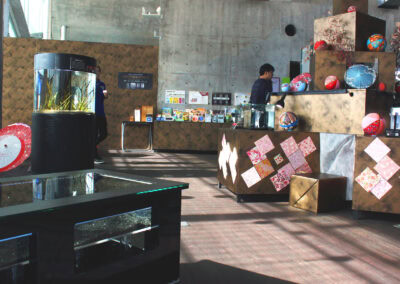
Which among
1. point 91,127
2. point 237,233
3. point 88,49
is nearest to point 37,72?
point 91,127

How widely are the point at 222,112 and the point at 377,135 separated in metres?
6.48

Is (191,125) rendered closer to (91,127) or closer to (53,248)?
(91,127)

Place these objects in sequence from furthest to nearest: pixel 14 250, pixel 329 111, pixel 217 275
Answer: pixel 329 111
pixel 217 275
pixel 14 250

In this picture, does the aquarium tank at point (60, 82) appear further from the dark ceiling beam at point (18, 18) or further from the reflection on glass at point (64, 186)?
the dark ceiling beam at point (18, 18)

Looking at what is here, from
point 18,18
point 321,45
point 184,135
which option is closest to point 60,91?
point 321,45

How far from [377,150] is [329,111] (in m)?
0.93

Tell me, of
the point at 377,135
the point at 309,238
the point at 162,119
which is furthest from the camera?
the point at 162,119

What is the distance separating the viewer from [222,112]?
9773mm

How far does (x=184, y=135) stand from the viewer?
9539 mm

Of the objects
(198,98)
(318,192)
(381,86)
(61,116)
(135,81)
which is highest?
(135,81)

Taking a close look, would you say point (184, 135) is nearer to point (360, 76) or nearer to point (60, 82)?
point (360, 76)

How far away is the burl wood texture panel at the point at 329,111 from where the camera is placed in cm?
382

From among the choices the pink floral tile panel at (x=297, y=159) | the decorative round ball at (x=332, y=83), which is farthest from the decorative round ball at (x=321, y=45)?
the pink floral tile panel at (x=297, y=159)

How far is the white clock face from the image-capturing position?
2609 mm
